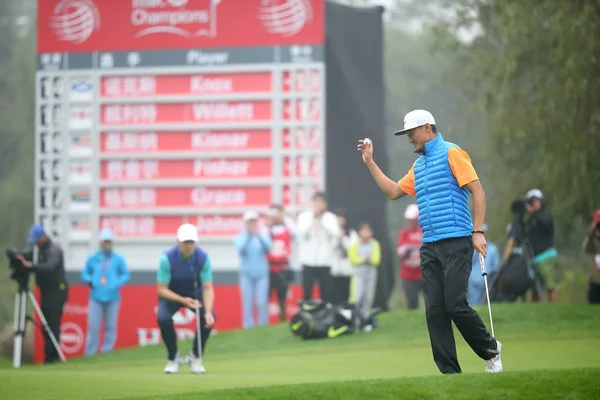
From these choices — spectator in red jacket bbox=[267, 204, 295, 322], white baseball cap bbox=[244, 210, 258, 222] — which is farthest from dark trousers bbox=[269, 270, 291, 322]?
white baseball cap bbox=[244, 210, 258, 222]

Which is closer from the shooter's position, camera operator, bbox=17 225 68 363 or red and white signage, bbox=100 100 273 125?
camera operator, bbox=17 225 68 363

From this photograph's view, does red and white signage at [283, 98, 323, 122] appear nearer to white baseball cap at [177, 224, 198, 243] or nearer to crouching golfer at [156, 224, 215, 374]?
crouching golfer at [156, 224, 215, 374]

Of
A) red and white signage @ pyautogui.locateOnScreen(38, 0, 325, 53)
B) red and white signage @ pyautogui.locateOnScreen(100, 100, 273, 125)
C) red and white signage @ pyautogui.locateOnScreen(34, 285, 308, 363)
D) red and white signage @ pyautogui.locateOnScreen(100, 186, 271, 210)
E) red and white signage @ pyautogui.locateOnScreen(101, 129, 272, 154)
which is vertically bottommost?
red and white signage @ pyautogui.locateOnScreen(34, 285, 308, 363)

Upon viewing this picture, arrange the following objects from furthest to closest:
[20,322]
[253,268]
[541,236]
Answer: [253,268], [20,322], [541,236]

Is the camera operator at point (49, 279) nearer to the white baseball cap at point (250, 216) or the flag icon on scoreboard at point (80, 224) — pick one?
the flag icon on scoreboard at point (80, 224)

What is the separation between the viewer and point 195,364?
1385cm

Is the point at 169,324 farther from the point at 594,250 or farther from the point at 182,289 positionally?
the point at 594,250

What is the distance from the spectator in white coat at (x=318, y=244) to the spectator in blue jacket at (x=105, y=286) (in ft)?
9.41

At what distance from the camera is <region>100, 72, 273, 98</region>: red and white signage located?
20.9m

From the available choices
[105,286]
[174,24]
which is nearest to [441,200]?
[105,286]

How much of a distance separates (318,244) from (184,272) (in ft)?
21.7

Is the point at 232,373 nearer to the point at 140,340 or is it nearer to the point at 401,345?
the point at 401,345

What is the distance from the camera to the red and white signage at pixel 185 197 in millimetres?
21078

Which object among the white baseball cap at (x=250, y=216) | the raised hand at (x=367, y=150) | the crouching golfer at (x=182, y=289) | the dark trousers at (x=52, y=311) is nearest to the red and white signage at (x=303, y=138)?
the white baseball cap at (x=250, y=216)
